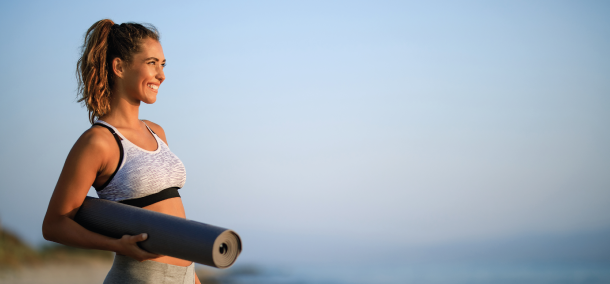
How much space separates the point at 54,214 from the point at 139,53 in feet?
2.42

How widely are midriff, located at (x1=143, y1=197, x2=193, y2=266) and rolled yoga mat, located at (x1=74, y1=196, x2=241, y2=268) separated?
18 centimetres

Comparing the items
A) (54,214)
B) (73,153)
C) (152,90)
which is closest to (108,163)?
(73,153)

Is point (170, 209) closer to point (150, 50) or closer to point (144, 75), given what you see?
point (144, 75)

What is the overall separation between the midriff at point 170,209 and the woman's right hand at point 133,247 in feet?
0.56

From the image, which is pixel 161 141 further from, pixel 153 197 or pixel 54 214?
pixel 54 214

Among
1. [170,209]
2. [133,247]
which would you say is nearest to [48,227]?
[133,247]

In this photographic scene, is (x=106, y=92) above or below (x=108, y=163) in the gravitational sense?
above

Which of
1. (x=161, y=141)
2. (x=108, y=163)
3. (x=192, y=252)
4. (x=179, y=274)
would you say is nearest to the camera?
(x=192, y=252)

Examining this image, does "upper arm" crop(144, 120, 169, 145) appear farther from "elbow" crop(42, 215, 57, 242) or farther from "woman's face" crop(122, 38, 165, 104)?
"elbow" crop(42, 215, 57, 242)

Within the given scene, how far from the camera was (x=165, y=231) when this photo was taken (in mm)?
1748

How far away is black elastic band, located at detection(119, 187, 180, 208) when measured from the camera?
6.46 ft

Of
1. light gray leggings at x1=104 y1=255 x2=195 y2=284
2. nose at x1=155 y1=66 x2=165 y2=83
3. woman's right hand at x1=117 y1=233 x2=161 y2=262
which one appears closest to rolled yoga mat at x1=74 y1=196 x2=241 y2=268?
woman's right hand at x1=117 y1=233 x2=161 y2=262

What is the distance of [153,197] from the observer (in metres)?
2.01

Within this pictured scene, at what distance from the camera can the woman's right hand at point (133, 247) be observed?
1.75 m
